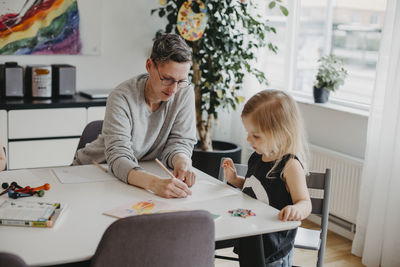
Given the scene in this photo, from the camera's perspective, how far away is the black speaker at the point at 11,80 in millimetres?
3660

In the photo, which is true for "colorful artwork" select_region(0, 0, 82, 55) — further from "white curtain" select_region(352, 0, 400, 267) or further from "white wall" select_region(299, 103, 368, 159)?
"white curtain" select_region(352, 0, 400, 267)

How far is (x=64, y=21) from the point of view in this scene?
3.98m

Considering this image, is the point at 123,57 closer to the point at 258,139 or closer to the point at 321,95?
the point at 321,95

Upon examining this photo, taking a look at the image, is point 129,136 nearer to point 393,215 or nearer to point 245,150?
point 393,215

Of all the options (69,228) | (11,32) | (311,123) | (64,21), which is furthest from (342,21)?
(69,228)

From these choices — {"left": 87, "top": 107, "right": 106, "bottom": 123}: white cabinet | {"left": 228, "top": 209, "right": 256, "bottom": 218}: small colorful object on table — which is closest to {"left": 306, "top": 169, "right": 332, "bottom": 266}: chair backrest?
{"left": 228, "top": 209, "right": 256, "bottom": 218}: small colorful object on table

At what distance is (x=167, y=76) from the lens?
2150 millimetres

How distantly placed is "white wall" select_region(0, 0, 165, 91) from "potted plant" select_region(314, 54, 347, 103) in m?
1.47

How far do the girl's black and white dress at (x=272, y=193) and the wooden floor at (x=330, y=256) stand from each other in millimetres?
1132

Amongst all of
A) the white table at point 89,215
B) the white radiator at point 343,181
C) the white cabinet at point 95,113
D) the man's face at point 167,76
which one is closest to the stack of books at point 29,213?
the white table at point 89,215

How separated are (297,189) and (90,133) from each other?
3.93ft

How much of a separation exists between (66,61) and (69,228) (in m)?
2.72

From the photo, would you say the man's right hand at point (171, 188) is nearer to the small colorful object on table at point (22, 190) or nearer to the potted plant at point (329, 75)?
the small colorful object on table at point (22, 190)

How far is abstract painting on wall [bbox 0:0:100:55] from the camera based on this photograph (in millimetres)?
3812
